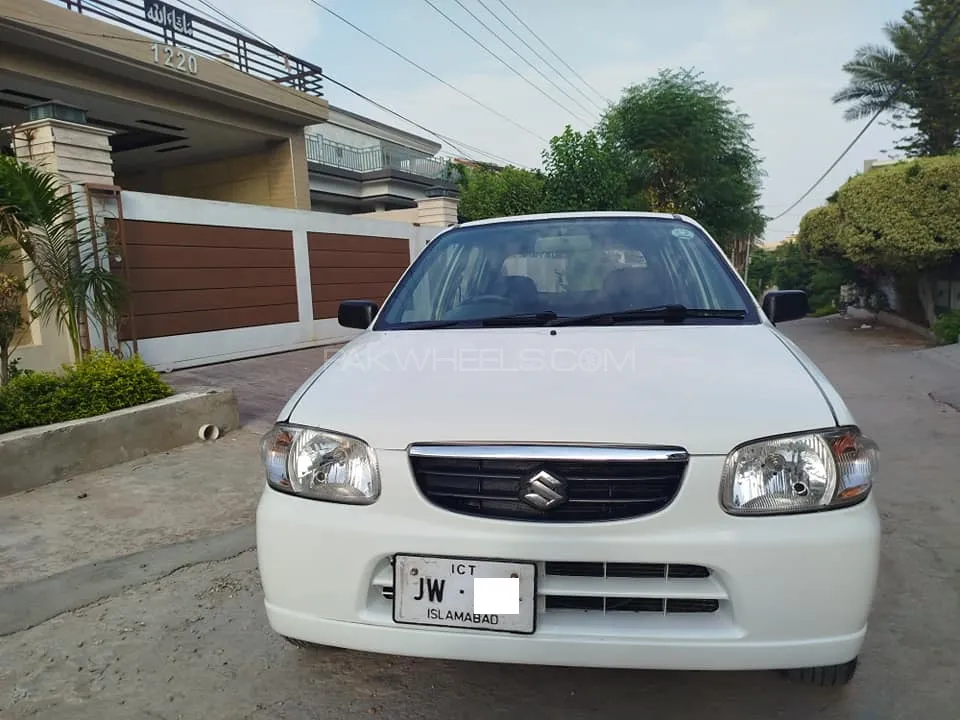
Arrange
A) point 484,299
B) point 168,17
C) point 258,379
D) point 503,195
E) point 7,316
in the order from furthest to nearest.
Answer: point 503,195, point 168,17, point 258,379, point 7,316, point 484,299

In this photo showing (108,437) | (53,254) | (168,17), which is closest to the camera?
(108,437)

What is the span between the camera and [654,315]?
258cm

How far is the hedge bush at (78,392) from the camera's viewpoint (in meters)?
4.42

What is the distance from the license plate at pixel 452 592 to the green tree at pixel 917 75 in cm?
2352

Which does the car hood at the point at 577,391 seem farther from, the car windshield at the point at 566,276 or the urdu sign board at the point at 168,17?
the urdu sign board at the point at 168,17

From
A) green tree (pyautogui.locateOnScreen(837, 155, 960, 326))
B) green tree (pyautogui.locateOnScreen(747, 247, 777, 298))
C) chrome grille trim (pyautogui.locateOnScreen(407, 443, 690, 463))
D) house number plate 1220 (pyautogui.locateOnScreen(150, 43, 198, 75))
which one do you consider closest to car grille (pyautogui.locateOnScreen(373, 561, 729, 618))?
chrome grille trim (pyautogui.locateOnScreen(407, 443, 690, 463))

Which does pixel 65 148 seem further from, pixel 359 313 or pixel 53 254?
pixel 359 313

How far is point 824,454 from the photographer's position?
5.78 feet

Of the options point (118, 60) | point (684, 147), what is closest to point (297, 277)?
point (118, 60)

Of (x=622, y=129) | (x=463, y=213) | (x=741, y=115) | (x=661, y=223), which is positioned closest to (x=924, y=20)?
(x=741, y=115)

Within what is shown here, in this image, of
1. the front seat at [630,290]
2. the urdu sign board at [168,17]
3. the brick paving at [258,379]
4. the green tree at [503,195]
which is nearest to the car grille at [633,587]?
the front seat at [630,290]

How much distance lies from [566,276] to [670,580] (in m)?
1.59

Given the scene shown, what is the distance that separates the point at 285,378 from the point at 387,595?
639 cm

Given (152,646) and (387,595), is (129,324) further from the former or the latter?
(387,595)
